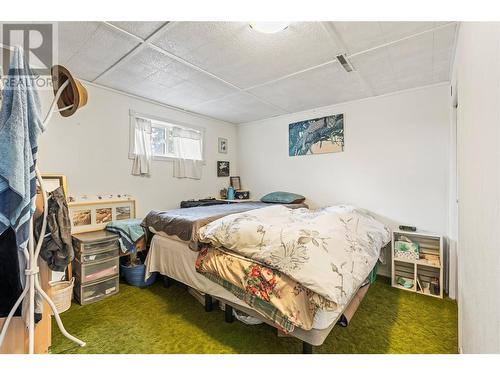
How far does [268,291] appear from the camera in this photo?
133 cm

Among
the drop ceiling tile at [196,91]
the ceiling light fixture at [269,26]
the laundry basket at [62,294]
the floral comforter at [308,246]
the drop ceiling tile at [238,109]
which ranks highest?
the drop ceiling tile at [238,109]

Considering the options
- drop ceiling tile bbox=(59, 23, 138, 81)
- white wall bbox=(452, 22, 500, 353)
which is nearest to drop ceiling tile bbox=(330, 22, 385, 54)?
white wall bbox=(452, 22, 500, 353)

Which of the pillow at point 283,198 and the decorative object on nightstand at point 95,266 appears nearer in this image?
the decorative object on nightstand at point 95,266

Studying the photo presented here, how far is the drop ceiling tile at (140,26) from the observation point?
5.12 feet

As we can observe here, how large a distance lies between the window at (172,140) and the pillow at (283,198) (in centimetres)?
130

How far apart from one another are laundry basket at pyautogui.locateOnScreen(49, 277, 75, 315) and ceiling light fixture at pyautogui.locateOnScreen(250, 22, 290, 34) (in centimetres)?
259

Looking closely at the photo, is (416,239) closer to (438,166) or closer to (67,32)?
(438,166)

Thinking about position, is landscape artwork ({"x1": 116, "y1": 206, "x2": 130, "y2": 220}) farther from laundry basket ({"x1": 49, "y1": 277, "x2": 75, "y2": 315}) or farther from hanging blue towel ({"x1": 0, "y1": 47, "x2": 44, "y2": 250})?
hanging blue towel ({"x1": 0, "y1": 47, "x2": 44, "y2": 250})

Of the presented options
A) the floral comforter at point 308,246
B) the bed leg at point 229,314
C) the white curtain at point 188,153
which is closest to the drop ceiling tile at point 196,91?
the white curtain at point 188,153

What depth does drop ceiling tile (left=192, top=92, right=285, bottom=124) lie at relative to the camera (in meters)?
3.03

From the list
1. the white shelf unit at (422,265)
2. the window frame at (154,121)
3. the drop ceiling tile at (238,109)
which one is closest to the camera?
the white shelf unit at (422,265)

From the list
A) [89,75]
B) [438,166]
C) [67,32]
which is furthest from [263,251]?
[89,75]

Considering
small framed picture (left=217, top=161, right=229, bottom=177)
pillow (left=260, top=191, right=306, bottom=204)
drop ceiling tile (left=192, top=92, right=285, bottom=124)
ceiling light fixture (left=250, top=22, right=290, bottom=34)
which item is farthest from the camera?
small framed picture (left=217, top=161, right=229, bottom=177)

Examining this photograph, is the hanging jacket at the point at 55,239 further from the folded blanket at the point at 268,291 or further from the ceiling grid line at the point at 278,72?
the ceiling grid line at the point at 278,72
